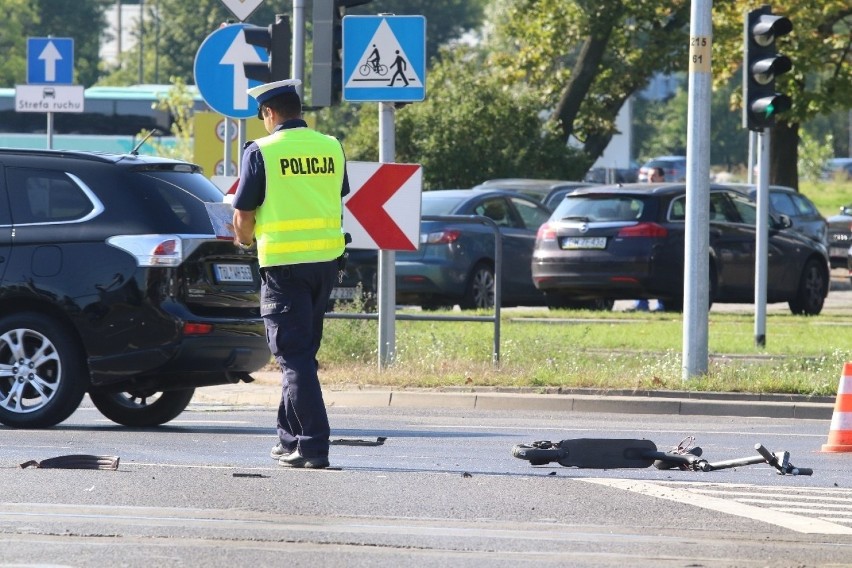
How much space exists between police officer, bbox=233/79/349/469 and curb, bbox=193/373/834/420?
5088 mm

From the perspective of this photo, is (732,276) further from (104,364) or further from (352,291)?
(104,364)

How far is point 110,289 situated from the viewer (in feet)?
36.7

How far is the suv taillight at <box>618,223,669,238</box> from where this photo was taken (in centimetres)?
2191

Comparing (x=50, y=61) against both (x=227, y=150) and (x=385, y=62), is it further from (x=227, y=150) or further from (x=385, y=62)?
(x=385, y=62)

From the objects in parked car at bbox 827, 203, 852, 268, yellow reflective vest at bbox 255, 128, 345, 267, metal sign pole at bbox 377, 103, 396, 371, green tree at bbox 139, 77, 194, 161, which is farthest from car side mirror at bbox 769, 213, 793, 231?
green tree at bbox 139, 77, 194, 161

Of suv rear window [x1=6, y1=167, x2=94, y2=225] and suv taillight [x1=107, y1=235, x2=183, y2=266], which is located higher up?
suv rear window [x1=6, y1=167, x2=94, y2=225]

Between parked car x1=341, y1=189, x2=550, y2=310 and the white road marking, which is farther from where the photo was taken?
parked car x1=341, y1=189, x2=550, y2=310

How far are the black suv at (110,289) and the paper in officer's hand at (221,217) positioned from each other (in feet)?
4.10

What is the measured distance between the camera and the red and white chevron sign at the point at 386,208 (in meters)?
15.3

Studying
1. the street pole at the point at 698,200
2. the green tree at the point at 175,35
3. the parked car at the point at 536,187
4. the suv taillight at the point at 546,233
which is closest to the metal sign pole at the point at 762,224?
the street pole at the point at 698,200

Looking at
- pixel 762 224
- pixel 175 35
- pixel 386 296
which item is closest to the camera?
pixel 386 296

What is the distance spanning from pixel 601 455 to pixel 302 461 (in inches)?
61.3

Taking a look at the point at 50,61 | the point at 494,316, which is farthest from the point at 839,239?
the point at 494,316

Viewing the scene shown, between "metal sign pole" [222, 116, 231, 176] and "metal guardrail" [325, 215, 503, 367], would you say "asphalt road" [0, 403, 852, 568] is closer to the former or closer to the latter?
"metal guardrail" [325, 215, 503, 367]
